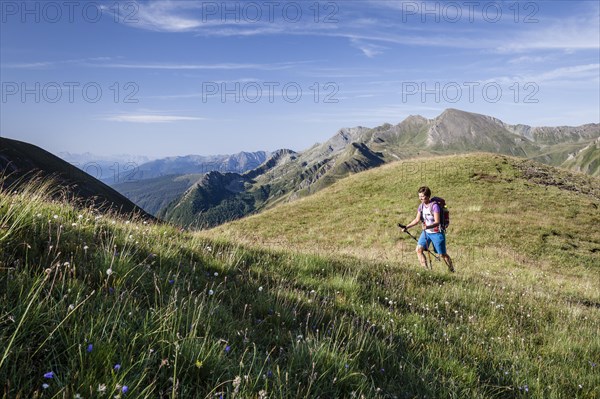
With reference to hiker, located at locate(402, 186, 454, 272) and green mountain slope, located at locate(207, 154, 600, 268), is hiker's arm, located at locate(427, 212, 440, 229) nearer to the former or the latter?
hiker, located at locate(402, 186, 454, 272)

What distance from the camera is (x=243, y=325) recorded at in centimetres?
399

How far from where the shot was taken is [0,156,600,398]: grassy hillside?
263 cm

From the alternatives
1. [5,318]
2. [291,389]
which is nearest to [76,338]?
[5,318]

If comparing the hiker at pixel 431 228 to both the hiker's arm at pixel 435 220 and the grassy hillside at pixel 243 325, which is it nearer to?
the hiker's arm at pixel 435 220

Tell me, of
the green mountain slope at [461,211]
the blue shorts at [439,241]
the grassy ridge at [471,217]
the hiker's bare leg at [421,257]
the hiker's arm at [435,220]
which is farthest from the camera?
the green mountain slope at [461,211]

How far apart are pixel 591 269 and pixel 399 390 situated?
22965mm

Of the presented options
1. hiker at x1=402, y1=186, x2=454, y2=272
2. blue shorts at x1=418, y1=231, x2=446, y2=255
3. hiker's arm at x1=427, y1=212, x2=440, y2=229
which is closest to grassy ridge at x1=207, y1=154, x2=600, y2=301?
hiker at x1=402, y1=186, x2=454, y2=272

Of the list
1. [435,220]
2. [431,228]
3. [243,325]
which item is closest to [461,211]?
[431,228]

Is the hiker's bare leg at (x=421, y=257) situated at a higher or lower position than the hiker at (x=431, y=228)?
lower

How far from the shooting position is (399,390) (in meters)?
3.57

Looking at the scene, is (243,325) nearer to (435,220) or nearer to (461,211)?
(435,220)

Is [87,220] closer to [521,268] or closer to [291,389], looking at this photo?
[291,389]

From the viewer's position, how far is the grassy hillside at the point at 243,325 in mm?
2635

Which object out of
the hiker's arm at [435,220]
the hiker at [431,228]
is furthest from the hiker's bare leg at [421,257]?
the hiker's arm at [435,220]
